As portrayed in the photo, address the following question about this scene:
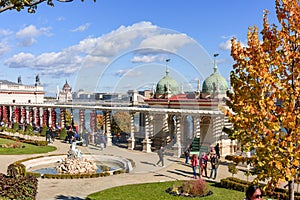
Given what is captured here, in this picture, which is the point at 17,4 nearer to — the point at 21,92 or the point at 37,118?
the point at 37,118

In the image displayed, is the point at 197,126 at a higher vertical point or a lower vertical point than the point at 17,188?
higher

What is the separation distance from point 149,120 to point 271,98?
2299cm

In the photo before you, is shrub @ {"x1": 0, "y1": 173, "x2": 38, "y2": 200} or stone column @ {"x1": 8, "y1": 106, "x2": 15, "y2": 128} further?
stone column @ {"x1": 8, "y1": 106, "x2": 15, "y2": 128}

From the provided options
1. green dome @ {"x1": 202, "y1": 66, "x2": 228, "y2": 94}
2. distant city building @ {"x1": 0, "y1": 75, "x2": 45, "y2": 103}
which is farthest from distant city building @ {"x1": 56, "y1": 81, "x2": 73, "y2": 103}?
green dome @ {"x1": 202, "y1": 66, "x2": 228, "y2": 94}

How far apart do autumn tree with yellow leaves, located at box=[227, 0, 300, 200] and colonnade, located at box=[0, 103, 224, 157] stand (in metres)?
16.8

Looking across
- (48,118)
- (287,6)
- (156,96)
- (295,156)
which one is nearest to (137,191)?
(295,156)

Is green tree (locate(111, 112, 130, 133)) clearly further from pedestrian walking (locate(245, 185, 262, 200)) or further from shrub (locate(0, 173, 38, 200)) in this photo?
pedestrian walking (locate(245, 185, 262, 200))

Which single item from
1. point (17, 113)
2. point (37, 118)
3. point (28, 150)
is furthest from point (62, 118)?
point (28, 150)

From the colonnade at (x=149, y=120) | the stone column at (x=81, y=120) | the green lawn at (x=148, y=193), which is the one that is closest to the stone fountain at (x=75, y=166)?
the green lawn at (x=148, y=193)

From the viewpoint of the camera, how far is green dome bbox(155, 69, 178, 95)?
1598 inches

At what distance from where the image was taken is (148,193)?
16219 millimetres

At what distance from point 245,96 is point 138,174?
13373mm

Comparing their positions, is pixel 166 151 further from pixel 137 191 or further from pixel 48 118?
pixel 48 118

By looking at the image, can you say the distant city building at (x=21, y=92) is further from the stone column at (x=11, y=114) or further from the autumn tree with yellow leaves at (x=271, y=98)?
the autumn tree with yellow leaves at (x=271, y=98)
